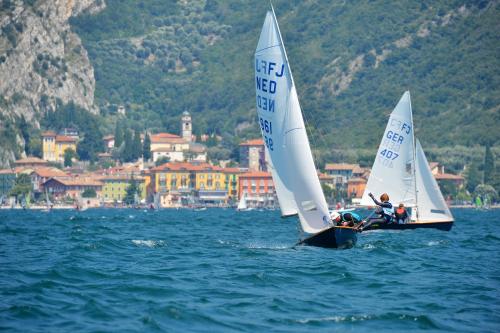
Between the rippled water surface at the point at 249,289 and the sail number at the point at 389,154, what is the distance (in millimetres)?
17695

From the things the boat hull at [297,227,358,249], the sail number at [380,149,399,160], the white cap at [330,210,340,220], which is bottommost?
the boat hull at [297,227,358,249]

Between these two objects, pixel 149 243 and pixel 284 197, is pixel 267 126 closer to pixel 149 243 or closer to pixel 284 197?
pixel 284 197

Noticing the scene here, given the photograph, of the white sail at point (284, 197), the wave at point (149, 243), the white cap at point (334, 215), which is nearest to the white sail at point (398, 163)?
the wave at point (149, 243)

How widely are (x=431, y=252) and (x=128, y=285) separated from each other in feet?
54.4

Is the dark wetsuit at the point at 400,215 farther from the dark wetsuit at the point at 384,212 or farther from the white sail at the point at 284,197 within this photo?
the white sail at the point at 284,197

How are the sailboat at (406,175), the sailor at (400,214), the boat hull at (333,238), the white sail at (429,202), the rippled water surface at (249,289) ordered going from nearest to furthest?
the rippled water surface at (249,289) < the boat hull at (333,238) < the sailor at (400,214) < the white sail at (429,202) < the sailboat at (406,175)

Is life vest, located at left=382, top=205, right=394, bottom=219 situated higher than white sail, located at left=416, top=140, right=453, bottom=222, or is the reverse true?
white sail, located at left=416, top=140, right=453, bottom=222

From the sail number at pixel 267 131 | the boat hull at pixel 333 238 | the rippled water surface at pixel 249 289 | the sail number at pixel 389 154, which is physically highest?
the sail number at pixel 389 154

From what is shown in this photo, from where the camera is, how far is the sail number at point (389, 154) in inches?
2552

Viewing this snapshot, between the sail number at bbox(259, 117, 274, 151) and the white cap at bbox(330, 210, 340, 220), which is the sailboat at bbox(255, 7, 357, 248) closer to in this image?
the sail number at bbox(259, 117, 274, 151)

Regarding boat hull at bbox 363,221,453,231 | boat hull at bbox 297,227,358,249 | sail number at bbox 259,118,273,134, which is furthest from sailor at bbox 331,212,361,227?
boat hull at bbox 363,221,453,231

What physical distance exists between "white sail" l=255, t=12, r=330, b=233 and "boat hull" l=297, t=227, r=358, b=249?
0.97 ft

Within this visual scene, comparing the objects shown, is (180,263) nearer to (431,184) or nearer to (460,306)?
(460,306)

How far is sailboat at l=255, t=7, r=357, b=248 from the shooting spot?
128 ft
